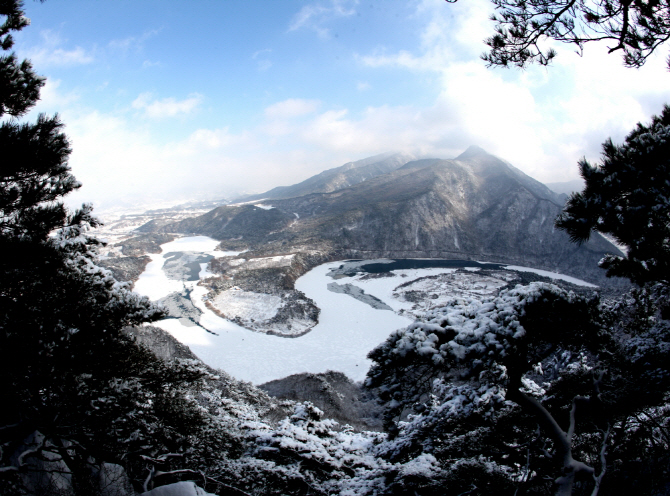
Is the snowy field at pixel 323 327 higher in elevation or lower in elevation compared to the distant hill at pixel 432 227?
lower

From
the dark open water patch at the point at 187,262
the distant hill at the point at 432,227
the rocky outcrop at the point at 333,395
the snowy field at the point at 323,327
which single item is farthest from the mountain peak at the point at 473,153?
the rocky outcrop at the point at 333,395

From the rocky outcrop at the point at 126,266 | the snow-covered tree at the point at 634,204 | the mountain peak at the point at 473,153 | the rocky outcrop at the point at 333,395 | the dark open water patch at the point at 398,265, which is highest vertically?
the mountain peak at the point at 473,153

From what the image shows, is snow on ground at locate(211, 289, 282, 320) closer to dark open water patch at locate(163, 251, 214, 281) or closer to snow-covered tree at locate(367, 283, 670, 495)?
dark open water patch at locate(163, 251, 214, 281)

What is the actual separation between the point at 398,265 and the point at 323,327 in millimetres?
32565

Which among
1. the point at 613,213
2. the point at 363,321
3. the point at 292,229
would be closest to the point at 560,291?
the point at 613,213

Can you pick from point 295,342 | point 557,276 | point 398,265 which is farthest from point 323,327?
point 557,276

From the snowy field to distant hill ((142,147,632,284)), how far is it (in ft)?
61.2

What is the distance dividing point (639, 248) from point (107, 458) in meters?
8.70

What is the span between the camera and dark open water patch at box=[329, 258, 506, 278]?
51.6 m

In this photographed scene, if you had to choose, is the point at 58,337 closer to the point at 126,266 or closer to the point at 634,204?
the point at 634,204

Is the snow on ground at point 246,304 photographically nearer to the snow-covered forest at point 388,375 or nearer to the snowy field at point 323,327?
the snowy field at point 323,327

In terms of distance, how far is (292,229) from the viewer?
257 feet

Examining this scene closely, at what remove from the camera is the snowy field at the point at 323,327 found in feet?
69.8

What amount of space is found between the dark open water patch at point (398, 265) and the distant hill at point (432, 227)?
140 inches
